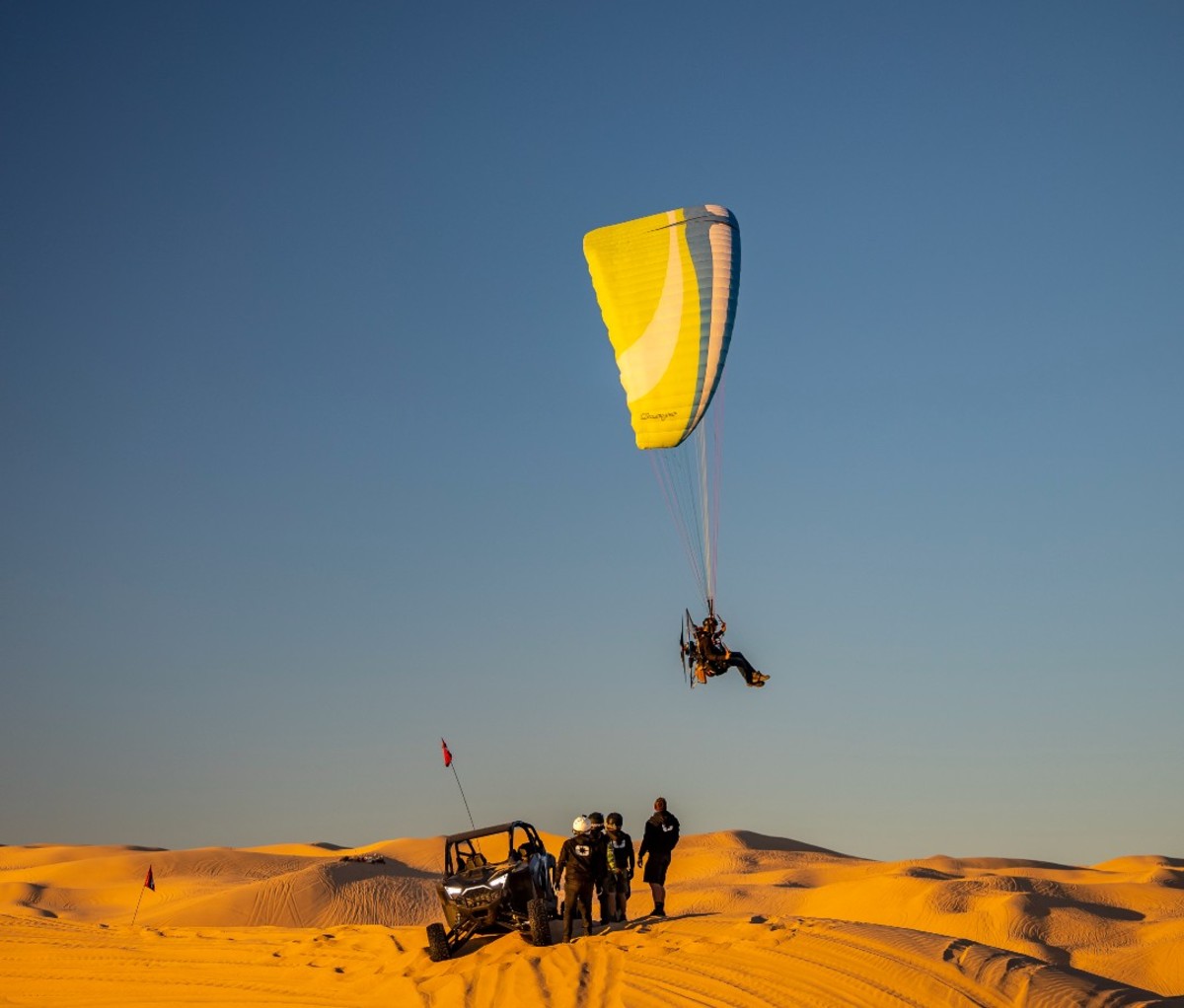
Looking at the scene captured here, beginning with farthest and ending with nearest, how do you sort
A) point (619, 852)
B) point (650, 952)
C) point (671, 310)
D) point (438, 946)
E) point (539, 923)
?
point (671, 310) → point (619, 852) → point (438, 946) → point (539, 923) → point (650, 952)

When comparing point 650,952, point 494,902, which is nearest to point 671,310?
point 494,902

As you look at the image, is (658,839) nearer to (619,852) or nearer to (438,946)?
(619,852)

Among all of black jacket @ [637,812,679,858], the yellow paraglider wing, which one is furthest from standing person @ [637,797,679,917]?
the yellow paraglider wing

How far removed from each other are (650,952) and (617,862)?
1729mm

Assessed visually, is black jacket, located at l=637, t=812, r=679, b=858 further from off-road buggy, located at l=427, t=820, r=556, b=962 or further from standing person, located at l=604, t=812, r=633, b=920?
off-road buggy, located at l=427, t=820, r=556, b=962

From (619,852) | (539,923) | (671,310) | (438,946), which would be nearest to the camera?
(539,923)

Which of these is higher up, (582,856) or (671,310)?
(671,310)

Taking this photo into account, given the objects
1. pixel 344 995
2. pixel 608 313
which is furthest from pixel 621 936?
pixel 608 313

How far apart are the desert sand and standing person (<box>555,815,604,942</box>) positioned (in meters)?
0.44

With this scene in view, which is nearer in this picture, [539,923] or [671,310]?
[539,923]

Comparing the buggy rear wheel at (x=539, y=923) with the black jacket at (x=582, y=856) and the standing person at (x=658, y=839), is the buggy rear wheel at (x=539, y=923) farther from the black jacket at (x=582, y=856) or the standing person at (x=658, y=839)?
the standing person at (x=658, y=839)

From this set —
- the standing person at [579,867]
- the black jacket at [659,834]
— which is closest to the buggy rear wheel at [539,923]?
the standing person at [579,867]

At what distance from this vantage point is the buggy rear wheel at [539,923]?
583 inches

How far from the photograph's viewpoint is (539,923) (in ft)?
48.6
